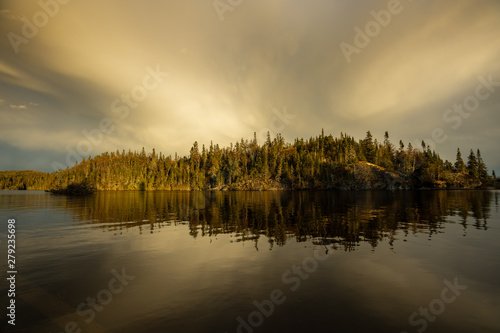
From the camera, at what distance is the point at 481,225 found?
31922 millimetres

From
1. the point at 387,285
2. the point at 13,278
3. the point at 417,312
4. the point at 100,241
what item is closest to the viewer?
the point at 417,312

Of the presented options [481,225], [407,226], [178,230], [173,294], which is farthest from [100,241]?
[481,225]

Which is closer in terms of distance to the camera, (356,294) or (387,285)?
(356,294)

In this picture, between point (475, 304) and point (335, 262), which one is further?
point (335, 262)

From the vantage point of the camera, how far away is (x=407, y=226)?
31.5 metres

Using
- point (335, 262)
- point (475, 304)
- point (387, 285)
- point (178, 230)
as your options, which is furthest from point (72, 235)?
point (475, 304)

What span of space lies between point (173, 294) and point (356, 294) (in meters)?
9.88

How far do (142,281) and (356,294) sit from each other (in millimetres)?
12568

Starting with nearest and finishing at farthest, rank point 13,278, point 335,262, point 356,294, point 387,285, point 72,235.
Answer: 1. point 356,294
2. point 387,285
3. point 13,278
4. point 335,262
5. point 72,235

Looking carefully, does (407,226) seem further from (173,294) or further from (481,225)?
(173,294)

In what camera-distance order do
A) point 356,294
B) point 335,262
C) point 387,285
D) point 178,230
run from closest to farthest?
point 356,294 → point 387,285 → point 335,262 → point 178,230

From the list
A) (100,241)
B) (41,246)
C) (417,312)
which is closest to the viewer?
(417,312)

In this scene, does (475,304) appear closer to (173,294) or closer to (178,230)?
(173,294)

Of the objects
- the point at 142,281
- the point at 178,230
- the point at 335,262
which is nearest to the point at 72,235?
the point at 178,230
